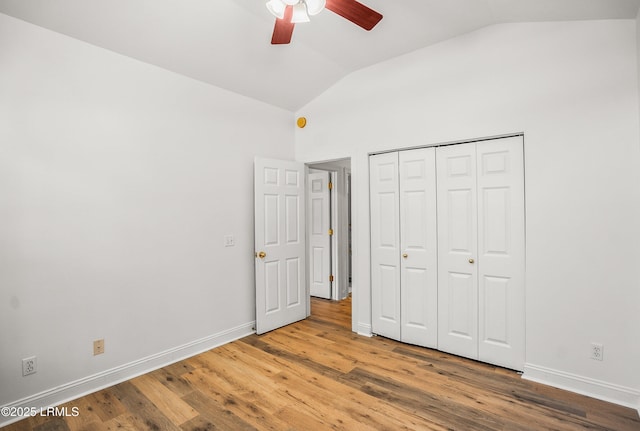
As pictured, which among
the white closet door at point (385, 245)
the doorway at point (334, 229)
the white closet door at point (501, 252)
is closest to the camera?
the white closet door at point (501, 252)

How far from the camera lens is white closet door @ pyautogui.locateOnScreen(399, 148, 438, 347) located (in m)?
3.06

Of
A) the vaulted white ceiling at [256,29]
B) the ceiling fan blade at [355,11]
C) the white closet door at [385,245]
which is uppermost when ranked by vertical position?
the vaulted white ceiling at [256,29]

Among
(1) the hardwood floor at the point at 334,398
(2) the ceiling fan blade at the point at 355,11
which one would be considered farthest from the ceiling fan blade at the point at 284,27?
(1) the hardwood floor at the point at 334,398

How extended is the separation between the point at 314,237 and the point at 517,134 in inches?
125

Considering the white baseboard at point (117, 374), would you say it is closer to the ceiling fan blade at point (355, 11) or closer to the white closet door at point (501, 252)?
the white closet door at point (501, 252)

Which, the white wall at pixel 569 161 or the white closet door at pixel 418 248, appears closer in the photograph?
the white wall at pixel 569 161

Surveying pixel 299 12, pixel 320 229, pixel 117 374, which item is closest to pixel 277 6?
pixel 299 12

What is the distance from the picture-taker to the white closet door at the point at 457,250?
2836 mm

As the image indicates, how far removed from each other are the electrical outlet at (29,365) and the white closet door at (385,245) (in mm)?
2884

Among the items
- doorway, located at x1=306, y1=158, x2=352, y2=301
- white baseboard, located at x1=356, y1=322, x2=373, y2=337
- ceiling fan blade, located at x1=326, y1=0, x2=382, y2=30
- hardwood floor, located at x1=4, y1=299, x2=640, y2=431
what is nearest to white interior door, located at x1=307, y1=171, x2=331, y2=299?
doorway, located at x1=306, y1=158, x2=352, y2=301

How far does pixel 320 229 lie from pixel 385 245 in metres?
1.70

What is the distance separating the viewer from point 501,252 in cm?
270

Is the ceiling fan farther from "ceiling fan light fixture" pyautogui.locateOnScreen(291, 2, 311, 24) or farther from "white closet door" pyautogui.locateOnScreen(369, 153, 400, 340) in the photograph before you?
"white closet door" pyautogui.locateOnScreen(369, 153, 400, 340)

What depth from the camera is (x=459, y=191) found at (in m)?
2.90
